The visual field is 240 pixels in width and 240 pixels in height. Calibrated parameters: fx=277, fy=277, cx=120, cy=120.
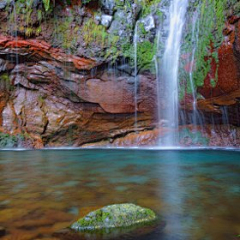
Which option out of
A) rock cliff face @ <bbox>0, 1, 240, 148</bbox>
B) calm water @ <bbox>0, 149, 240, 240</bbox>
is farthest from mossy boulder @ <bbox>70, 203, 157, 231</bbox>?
rock cliff face @ <bbox>0, 1, 240, 148</bbox>

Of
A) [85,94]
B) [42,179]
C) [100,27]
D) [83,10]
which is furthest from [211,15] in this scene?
[42,179]

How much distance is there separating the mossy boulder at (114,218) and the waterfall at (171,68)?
11.2 meters

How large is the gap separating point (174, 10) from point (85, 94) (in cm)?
614

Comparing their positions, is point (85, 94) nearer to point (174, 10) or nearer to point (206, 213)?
point (174, 10)

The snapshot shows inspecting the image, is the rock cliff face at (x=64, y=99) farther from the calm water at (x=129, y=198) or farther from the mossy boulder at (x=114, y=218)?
the mossy boulder at (x=114, y=218)

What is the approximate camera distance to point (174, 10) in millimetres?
13664

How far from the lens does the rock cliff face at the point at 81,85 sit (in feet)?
44.2

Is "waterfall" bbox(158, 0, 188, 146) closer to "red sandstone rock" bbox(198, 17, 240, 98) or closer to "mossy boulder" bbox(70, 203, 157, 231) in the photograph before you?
"red sandstone rock" bbox(198, 17, 240, 98)

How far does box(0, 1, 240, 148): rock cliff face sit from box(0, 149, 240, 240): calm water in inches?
297

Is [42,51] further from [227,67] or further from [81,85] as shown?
[227,67]

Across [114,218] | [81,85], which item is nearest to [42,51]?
[81,85]

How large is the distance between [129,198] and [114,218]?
1.21m

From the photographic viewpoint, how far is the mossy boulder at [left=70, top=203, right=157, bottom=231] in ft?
10.2

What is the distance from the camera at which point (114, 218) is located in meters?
3.19
